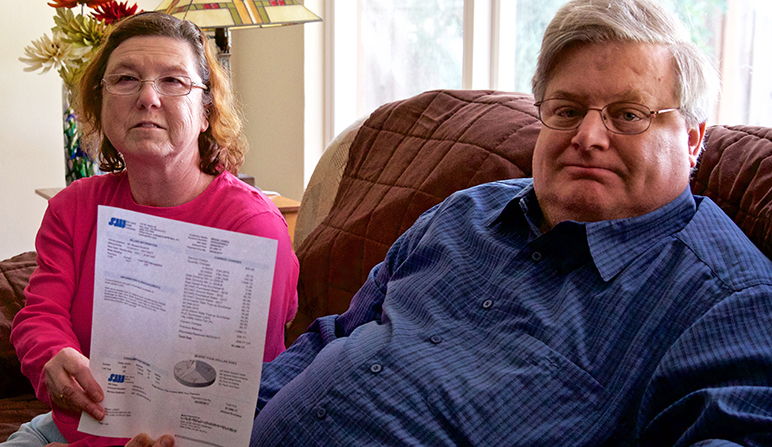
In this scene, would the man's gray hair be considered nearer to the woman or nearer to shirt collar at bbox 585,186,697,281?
shirt collar at bbox 585,186,697,281

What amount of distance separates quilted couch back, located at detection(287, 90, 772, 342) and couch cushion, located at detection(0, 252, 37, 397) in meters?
0.61

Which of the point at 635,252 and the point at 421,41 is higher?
the point at 421,41

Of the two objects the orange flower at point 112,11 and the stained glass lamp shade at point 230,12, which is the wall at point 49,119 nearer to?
the stained glass lamp shade at point 230,12

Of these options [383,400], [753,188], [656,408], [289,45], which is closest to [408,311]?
[383,400]

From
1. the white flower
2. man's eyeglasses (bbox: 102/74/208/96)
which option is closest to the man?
man's eyeglasses (bbox: 102/74/208/96)

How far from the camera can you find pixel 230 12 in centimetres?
197

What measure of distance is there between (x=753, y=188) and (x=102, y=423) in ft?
3.08

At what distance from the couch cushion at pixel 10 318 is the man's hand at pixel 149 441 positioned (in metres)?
0.86

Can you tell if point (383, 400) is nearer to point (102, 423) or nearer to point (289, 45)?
point (102, 423)

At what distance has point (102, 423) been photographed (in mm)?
861

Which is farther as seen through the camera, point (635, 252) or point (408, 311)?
point (408, 311)

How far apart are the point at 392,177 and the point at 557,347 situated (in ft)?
2.37

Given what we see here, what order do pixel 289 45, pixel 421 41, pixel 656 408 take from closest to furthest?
pixel 656 408 < pixel 421 41 < pixel 289 45

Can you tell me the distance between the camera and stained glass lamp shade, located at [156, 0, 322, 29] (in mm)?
1958
